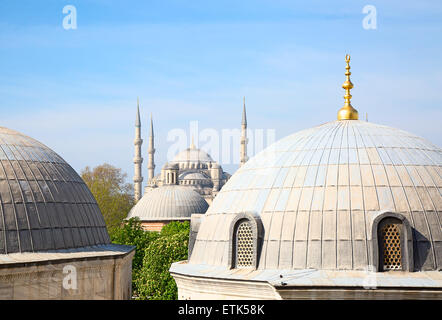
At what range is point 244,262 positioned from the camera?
16641 mm

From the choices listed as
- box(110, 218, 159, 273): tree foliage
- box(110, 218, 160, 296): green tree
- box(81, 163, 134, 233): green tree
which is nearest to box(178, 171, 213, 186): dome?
box(81, 163, 134, 233): green tree

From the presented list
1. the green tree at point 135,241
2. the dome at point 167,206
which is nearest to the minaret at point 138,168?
the dome at point 167,206

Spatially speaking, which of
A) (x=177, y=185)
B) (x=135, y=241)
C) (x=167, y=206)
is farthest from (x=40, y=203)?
(x=177, y=185)

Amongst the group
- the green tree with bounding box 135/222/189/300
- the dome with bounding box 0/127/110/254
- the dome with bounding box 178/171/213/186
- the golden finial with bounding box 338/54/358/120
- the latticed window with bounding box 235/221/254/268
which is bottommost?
the green tree with bounding box 135/222/189/300

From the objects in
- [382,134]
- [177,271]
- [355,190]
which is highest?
[382,134]

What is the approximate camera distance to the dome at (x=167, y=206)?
6044 cm

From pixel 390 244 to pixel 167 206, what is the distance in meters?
46.5

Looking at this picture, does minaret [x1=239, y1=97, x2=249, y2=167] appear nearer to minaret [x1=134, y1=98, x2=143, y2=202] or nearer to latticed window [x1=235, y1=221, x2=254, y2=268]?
minaret [x1=134, y1=98, x2=143, y2=202]

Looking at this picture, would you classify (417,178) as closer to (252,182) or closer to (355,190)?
(355,190)

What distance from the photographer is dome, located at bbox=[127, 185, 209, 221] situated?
6044cm

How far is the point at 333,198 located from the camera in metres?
16.1

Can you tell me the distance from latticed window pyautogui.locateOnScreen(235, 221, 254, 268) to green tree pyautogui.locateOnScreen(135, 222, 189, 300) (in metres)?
14.1
